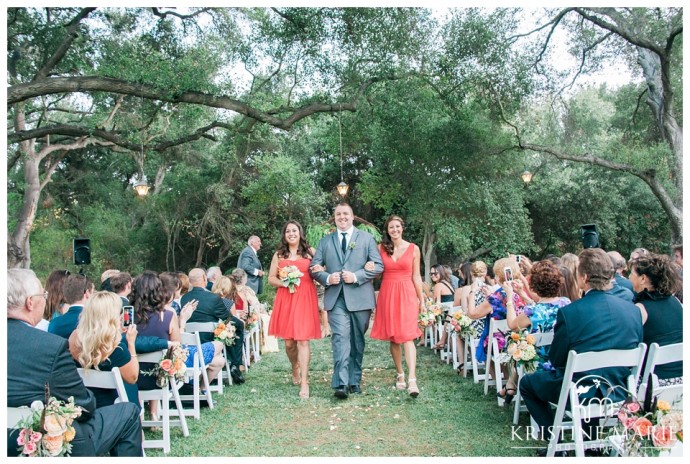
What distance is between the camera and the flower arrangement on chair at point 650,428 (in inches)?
110

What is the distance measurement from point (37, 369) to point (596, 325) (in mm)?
3165

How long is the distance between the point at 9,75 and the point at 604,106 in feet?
62.2

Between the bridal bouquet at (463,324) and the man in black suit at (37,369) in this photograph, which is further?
the bridal bouquet at (463,324)

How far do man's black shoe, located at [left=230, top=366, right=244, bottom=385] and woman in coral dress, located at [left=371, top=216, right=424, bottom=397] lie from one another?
1.81m

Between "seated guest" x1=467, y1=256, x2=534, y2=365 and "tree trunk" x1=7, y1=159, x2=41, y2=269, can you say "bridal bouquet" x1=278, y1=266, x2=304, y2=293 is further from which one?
"tree trunk" x1=7, y1=159, x2=41, y2=269

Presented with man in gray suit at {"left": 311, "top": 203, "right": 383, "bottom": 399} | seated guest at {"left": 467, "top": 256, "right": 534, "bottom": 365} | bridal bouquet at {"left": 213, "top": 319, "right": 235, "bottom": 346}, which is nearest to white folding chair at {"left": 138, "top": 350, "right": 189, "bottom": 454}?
bridal bouquet at {"left": 213, "top": 319, "right": 235, "bottom": 346}

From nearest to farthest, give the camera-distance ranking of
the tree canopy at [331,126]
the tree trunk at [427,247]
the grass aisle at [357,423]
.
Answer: the grass aisle at [357,423] → the tree canopy at [331,126] → the tree trunk at [427,247]

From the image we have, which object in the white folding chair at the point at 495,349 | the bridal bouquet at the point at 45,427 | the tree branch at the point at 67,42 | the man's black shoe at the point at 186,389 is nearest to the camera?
the bridal bouquet at the point at 45,427

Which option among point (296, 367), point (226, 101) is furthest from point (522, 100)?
point (296, 367)

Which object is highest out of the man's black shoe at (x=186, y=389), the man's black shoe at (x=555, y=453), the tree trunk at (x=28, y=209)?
the tree trunk at (x=28, y=209)

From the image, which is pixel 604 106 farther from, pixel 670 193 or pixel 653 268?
pixel 653 268

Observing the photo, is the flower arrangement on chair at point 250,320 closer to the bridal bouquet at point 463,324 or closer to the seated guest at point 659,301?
the bridal bouquet at point 463,324

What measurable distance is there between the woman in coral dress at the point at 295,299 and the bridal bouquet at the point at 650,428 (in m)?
3.65

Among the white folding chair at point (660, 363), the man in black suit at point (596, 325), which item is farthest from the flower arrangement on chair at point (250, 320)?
the white folding chair at point (660, 363)
